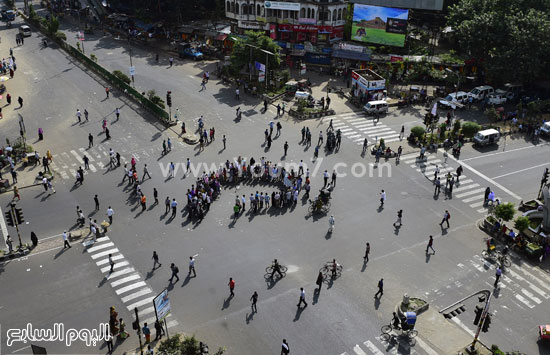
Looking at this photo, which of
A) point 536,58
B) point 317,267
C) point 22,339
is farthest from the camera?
point 536,58

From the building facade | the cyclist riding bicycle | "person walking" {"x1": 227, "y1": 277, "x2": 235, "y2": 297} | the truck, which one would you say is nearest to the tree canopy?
the building facade

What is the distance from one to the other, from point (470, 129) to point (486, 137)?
6.12 feet

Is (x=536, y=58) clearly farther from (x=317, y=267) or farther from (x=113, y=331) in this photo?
(x=113, y=331)

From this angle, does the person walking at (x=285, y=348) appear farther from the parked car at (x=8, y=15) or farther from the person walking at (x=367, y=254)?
the parked car at (x=8, y=15)

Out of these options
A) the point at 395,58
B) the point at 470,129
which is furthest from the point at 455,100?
the point at 395,58

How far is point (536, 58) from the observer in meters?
62.9

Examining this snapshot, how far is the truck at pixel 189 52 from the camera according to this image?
78062mm

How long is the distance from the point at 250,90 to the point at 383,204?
94.8ft

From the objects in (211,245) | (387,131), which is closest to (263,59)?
(387,131)

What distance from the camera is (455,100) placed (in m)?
64.0

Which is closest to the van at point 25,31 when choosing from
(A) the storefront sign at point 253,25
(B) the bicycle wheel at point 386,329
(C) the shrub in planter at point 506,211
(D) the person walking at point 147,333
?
(A) the storefront sign at point 253,25

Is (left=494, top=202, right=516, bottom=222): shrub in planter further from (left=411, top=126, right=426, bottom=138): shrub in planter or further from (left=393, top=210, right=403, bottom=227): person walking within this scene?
(left=411, top=126, right=426, bottom=138): shrub in planter

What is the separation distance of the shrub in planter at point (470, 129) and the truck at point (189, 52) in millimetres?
40741

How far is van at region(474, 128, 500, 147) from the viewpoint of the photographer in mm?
54344
